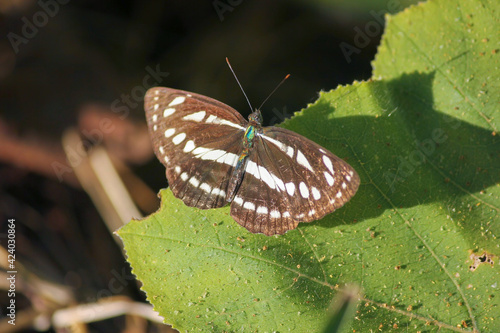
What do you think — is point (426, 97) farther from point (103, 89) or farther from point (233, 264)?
point (103, 89)

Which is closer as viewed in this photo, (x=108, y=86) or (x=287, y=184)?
(x=287, y=184)

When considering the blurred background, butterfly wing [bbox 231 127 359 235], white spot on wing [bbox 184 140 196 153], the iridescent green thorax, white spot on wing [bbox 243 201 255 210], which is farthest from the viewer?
the blurred background

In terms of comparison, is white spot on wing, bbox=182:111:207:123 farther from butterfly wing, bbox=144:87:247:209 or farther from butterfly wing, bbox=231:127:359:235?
butterfly wing, bbox=231:127:359:235

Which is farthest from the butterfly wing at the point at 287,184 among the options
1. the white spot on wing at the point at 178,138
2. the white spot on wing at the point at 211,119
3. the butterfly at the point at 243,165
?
the white spot on wing at the point at 178,138

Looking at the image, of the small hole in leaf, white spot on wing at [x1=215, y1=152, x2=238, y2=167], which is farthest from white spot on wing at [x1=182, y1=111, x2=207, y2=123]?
the small hole in leaf

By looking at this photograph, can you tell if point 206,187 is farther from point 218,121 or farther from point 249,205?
point 218,121

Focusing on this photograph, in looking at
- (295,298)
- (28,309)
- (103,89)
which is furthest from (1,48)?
(295,298)

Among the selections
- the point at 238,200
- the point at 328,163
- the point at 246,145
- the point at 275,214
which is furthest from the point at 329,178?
the point at 246,145
